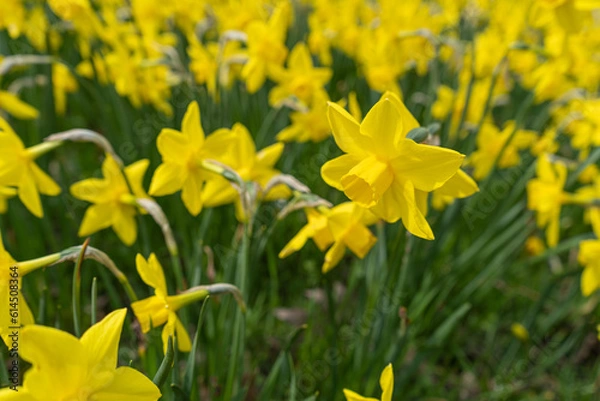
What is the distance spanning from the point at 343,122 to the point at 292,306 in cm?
170

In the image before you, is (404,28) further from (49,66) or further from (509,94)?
(49,66)

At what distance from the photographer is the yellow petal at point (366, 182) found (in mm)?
1214

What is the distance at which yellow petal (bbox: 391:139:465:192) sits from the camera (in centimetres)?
115

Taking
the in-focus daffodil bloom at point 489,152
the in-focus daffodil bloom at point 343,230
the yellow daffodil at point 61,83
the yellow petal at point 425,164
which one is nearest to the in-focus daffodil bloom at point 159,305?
the in-focus daffodil bloom at point 343,230

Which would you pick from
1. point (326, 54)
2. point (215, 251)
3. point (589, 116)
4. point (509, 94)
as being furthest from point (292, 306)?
point (509, 94)

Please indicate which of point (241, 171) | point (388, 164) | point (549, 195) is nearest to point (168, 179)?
point (241, 171)

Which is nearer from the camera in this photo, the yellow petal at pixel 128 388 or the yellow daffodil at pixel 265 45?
the yellow petal at pixel 128 388

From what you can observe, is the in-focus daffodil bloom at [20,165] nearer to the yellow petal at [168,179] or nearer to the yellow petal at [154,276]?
the yellow petal at [168,179]

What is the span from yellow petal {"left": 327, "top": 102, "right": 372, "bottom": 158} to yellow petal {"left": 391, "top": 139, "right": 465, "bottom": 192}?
0.26 ft

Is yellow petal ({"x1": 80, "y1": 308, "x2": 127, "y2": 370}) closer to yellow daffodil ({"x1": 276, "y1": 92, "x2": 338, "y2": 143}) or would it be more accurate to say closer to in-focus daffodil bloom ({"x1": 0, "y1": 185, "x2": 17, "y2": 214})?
in-focus daffodil bloom ({"x1": 0, "y1": 185, "x2": 17, "y2": 214})

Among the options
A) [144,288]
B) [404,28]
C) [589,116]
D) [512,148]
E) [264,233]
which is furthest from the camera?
[404,28]

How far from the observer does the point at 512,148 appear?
274 centimetres

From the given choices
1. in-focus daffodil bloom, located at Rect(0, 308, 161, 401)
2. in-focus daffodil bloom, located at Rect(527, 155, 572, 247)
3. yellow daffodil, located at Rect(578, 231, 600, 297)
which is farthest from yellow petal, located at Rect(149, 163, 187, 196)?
in-focus daffodil bloom, located at Rect(527, 155, 572, 247)

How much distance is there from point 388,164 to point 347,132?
0.12 m
